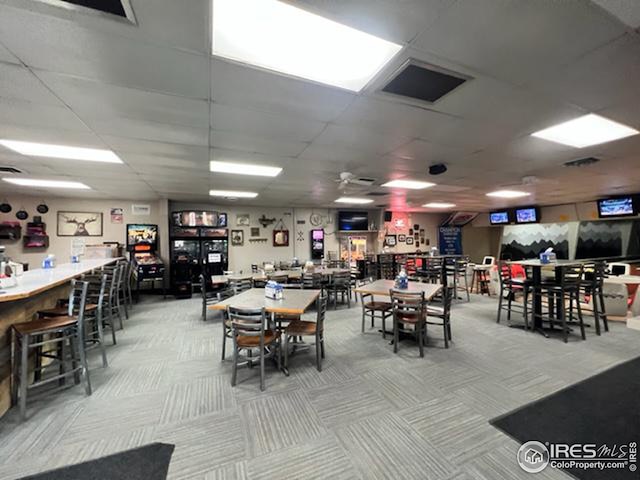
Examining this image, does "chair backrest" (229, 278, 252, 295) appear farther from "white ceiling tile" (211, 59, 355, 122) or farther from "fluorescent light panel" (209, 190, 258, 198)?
"white ceiling tile" (211, 59, 355, 122)

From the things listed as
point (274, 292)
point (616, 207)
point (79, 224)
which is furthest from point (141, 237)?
point (616, 207)

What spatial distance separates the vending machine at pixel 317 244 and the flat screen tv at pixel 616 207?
871cm

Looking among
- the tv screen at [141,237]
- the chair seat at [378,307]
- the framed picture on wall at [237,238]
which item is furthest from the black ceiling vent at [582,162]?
the tv screen at [141,237]

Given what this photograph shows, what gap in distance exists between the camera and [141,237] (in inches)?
303

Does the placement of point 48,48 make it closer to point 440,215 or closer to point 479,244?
point 440,215

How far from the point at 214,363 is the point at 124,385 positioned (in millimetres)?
939

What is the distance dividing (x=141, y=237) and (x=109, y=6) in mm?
7597

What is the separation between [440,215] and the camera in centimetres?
1253

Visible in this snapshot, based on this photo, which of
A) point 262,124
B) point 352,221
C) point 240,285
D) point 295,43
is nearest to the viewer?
point 295,43

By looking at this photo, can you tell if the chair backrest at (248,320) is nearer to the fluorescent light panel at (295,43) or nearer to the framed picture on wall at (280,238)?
the fluorescent light panel at (295,43)

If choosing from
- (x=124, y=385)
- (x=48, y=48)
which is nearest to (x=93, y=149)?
(x=48, y=48)

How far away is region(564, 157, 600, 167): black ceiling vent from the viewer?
4109 millimetres

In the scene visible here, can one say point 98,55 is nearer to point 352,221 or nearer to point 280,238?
point 280,238

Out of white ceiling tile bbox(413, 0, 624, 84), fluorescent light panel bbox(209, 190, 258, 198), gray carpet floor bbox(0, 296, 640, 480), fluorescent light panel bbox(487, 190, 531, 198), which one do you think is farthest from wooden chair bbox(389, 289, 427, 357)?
fluorescent light panel bbox(487, 190, 531, 198)
